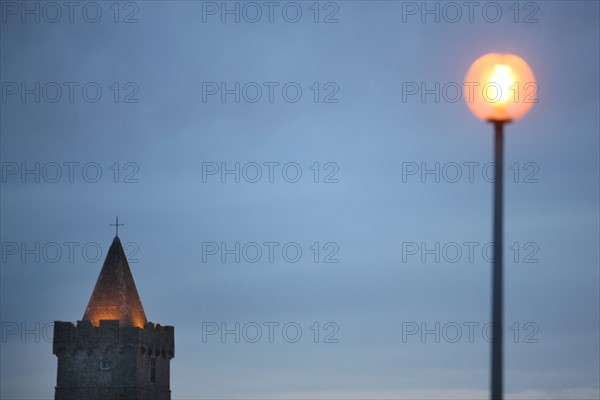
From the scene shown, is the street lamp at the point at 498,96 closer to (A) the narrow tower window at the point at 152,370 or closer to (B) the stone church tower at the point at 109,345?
(B) the stone church tower at the point at 109,345

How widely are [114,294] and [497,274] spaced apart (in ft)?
229

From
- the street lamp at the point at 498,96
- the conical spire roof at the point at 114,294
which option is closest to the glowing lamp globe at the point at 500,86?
the street lamp at the point at 498,96

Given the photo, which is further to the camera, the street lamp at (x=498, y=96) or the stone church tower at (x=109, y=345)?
the stone church tower at (x=109, y=345)

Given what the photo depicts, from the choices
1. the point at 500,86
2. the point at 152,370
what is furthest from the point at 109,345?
the point at 500,86

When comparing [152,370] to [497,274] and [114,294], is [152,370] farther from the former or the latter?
[497,274]

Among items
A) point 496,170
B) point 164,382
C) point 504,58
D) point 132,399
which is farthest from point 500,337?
point 164,382

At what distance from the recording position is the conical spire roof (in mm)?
86562

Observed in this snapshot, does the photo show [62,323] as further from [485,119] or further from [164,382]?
[485,119]

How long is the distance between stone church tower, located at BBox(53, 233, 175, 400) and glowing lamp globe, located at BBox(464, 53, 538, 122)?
68.0m

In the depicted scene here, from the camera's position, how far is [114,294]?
87375 mm

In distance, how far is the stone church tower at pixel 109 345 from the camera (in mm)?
86062

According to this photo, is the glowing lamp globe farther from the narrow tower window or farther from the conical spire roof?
the narrow tower window

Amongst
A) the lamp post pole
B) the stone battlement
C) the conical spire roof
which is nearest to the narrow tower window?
the stone battlement

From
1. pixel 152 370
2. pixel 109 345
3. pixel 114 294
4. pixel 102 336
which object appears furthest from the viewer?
pixel 152 370
